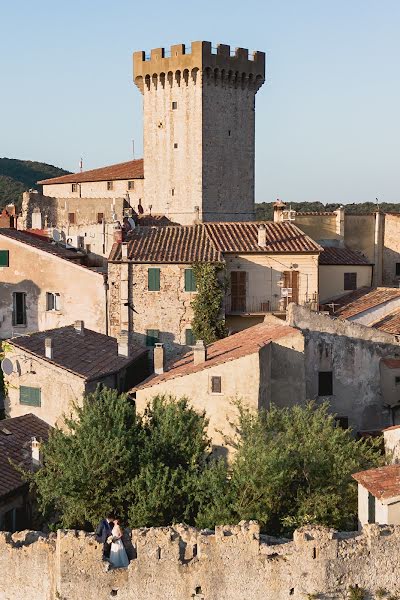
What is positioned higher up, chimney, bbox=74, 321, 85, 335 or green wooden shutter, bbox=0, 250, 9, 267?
green wooden shutter, bbox=0, 250, 9, 267

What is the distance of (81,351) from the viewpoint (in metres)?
31.0

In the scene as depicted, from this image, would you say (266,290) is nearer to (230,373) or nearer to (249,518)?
(230,373)

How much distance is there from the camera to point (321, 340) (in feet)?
101

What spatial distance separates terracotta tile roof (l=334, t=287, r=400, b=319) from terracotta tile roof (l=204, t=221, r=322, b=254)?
2.67 meters

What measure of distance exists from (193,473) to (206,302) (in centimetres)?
1487

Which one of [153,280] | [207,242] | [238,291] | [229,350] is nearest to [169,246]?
[207,242]

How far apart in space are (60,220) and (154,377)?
102 feet

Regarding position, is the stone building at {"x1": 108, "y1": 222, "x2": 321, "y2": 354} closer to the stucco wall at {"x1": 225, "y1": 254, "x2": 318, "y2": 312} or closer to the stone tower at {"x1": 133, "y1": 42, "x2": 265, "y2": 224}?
the stucco wall at {"x1": 225, "y1": 254, "x2": 318, "y2": 312}

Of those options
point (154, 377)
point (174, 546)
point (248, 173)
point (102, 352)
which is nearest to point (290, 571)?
point (174, 546)

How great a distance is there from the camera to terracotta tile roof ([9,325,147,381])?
2866 cm

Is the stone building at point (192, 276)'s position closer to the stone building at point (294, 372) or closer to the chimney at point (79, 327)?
the chimney at point (79, 327)

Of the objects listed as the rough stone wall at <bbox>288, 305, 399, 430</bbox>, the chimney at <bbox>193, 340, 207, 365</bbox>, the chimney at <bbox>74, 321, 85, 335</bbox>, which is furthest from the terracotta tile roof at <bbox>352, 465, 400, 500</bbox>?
the chimney at <bbox>74, 321, 85, 335</bbox>

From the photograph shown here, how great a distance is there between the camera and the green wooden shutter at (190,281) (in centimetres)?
3759

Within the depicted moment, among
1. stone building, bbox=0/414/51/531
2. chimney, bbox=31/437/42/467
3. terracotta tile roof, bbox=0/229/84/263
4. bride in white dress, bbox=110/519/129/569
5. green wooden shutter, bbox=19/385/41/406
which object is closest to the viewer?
bride in white dress, bbox=110/519/129/569
